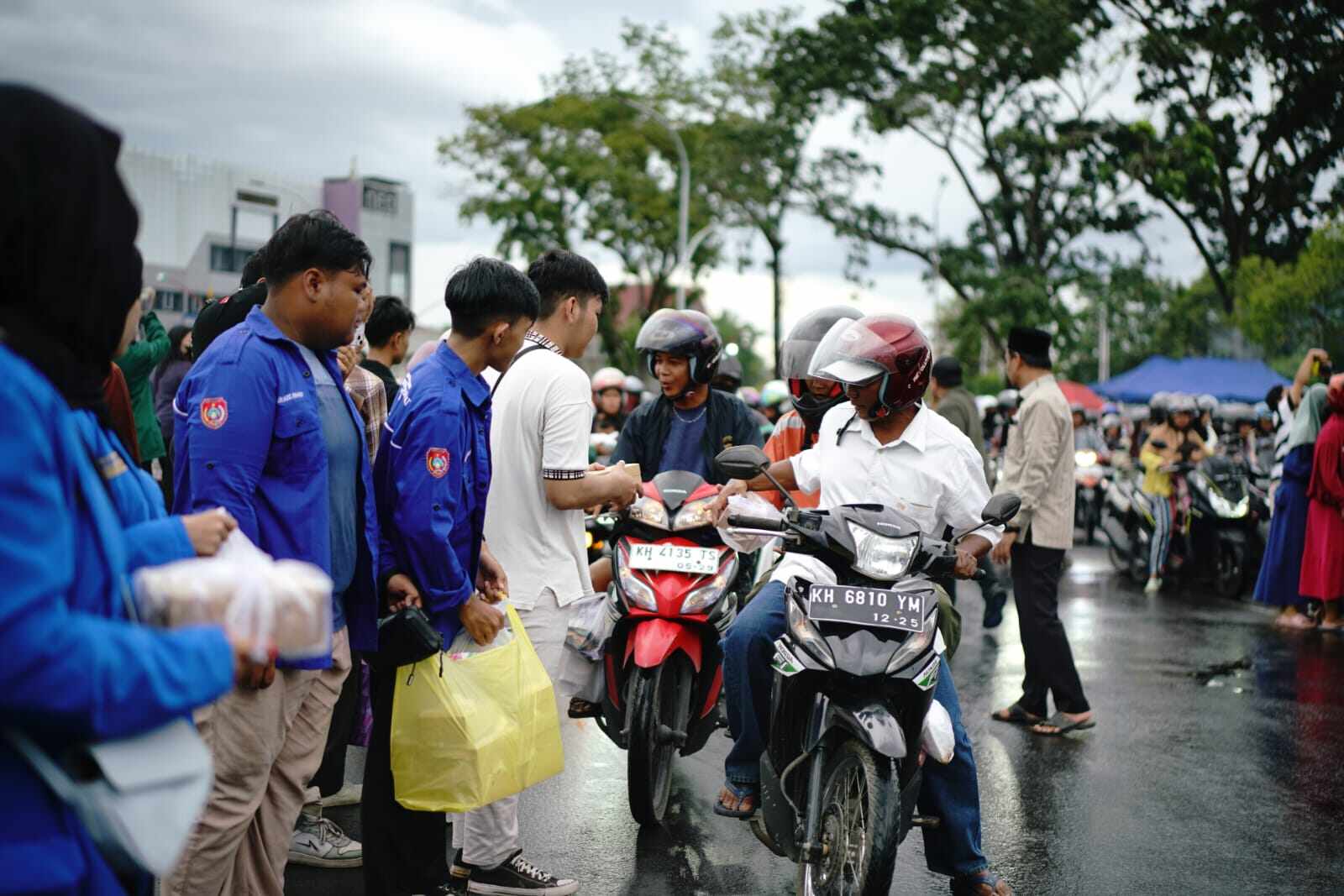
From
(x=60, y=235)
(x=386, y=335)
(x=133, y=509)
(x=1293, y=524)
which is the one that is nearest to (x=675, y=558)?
(x=386, y=335)

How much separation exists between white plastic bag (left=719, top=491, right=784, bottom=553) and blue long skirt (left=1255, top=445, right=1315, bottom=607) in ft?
28.3

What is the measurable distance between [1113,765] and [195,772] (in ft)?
19.1

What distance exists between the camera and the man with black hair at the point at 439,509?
398 cm

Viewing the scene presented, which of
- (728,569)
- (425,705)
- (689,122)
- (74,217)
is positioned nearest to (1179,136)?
(689,122)

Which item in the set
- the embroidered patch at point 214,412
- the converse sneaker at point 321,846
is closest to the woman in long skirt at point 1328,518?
the converse sneaker at point 321,846

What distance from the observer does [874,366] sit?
178 inches

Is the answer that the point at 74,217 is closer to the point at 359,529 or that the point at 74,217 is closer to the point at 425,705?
the point at 359,529

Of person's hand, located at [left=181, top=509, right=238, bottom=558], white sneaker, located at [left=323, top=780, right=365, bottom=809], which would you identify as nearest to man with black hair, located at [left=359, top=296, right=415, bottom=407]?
white sneaker, located at [left=323, top=780, right=365, bottom=809]

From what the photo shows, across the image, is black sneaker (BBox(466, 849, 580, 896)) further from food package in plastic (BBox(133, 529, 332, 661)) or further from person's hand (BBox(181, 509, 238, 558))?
food package in plastic (BBox(133, 529, 332, 661))

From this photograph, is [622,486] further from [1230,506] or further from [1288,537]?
[1230,506]

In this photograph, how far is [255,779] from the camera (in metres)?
3.44

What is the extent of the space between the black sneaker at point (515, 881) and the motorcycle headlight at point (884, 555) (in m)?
1.61

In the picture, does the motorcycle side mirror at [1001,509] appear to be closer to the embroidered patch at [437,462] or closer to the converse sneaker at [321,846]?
the embroidered patch at [437,462]

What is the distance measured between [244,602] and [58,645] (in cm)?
27
